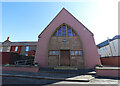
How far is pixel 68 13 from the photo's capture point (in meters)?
12.5

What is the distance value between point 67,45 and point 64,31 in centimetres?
273

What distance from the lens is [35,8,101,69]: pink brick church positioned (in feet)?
33.3

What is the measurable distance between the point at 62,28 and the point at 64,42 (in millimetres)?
2801

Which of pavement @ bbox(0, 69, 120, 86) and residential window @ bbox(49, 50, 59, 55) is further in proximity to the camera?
residential window @ bbox(49, 50, 59, 55)

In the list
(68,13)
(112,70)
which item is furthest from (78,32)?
(112,70)

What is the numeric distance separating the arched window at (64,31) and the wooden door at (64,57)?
10.3 feet

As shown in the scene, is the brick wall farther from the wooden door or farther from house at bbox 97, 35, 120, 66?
the wooden door

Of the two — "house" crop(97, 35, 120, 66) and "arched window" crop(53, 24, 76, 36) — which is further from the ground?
"arched window" crop(53, 24, 76, 36)

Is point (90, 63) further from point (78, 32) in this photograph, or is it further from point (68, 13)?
point (68, 13)

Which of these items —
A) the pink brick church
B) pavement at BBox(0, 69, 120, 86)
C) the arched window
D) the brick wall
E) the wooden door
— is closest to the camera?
pavement at BBox(0, 69, 120, 86)

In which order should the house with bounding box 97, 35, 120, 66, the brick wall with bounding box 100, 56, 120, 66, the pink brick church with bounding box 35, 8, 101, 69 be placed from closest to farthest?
the pink brick church with bounding box 35, 8, 101, 69, the brick wall with bounding box 100, 56, 120, 66, the house with bounding box 97, 35, 120, 66

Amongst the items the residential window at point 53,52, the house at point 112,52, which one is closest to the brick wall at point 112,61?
the house at point 112,52

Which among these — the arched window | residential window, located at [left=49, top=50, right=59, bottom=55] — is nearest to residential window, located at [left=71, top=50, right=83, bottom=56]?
residential window, located at [left=49, top=50, right=59, bottom=55]

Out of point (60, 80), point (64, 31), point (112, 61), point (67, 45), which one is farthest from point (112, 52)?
point (60, 80)
